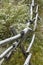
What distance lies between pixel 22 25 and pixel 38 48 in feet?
2.49

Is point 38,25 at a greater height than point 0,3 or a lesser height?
lesser

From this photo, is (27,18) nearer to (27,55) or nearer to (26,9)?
(26,9)

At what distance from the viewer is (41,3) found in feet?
28.6

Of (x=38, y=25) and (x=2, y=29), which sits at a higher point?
(x=2, y=29)

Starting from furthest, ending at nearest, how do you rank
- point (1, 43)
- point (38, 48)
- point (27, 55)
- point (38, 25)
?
point (38, 25) → point (38, 48) → point (27, 55) → point (1, 43)

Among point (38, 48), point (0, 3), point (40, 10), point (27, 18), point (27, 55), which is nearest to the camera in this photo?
point (27, 55)

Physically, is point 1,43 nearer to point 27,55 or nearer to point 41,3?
point 27,55

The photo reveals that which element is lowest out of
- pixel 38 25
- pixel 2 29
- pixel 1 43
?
pixel 38 25

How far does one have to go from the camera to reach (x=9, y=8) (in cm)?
679

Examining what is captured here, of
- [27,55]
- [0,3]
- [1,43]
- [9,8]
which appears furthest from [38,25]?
[1,43]

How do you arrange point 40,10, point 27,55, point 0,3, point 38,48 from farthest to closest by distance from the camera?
1. point 40,10
2. point 0,3
3. point 38,48
4. point 27,55

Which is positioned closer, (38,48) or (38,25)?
(38,48)

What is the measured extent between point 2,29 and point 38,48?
105 centimetres

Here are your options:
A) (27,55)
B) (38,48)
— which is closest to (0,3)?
(38,48)
